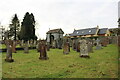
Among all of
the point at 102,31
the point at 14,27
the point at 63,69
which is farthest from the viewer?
the point at 102,31

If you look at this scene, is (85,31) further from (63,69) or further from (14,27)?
(63,69)

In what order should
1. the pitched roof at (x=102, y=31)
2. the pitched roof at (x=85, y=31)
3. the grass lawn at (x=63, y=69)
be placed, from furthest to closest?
the pitched roof at (x=85, y=31) < the pitched roof at (x=102, y=31) < the grass lawn at (x=63, y=69)

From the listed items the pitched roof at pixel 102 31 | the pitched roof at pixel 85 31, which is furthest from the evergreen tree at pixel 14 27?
the pitched roof at pixel 102 31

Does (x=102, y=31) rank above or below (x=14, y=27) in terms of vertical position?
below

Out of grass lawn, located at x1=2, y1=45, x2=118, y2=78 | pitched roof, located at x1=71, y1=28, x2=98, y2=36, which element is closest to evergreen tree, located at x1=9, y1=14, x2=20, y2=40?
pitched roof, located at x1=71, y1=28, x2=98, y2=36

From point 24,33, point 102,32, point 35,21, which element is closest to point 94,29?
point 102,32

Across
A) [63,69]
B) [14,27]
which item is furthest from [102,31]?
[63,69]

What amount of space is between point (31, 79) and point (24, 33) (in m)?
48.8

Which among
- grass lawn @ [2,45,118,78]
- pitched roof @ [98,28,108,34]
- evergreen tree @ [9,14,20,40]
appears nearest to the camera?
grass lawn @ [2,45,118,78]

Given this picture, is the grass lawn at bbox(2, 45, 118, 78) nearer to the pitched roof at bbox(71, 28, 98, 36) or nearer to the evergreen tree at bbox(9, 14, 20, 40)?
the evergreen tree at bbox(9, 14, 20, 40)

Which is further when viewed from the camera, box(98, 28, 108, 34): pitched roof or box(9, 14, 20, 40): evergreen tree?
box(98, 28, 108, 34): pitched roof

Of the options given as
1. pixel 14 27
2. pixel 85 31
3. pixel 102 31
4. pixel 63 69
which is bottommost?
pixel 63 69

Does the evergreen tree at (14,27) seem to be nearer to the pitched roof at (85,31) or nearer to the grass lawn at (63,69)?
the pitched roof at (85,31)

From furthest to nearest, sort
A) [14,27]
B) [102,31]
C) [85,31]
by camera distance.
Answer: [85,31], [102,31], [14,27]
